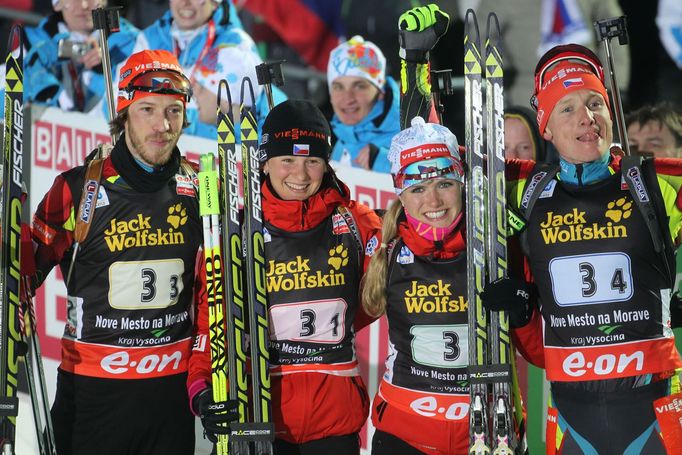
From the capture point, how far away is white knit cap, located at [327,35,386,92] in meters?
6.66

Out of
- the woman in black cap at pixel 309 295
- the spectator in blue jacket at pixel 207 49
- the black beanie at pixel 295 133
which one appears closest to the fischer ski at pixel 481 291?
the woman in black cap at pixel 309 295

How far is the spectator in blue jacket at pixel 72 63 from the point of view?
7.91 metres

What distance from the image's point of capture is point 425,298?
13.6 feet

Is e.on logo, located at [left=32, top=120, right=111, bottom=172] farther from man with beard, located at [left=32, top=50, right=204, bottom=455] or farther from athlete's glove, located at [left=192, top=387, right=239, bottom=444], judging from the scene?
athlete's glove, located at [left=192, top=387, right=239, bottom=444]

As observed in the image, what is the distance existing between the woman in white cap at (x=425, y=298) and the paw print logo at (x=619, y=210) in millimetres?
581

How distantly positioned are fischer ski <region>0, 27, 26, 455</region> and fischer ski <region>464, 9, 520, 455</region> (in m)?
1.92

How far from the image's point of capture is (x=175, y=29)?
753 cm

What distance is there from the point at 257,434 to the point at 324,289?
0.63 metres

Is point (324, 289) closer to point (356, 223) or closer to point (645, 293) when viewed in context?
point (356, 223)

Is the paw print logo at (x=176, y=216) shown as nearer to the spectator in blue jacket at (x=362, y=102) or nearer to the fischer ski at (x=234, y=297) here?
the fischer ski at (x=234, y=297)

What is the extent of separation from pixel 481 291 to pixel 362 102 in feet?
9.42

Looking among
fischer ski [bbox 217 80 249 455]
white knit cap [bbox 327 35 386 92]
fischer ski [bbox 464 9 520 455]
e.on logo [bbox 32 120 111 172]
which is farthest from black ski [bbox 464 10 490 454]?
e.on logo [bbox 32 120 111 172]

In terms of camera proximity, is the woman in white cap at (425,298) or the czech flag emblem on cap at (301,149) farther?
the czech flag emblem on cap at (301,149)

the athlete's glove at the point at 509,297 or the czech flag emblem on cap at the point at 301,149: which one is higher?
the czech flag emblem on cap at the point at 301,149
